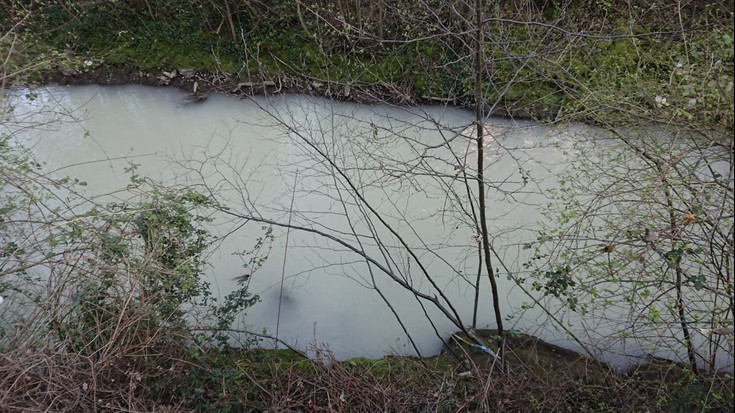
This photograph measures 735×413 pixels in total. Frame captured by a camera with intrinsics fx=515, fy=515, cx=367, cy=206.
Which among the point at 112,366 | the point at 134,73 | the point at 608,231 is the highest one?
the point at 134,73

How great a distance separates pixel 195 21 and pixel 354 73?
232cm

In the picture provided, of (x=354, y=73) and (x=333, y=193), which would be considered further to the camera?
(x=354, y=73)

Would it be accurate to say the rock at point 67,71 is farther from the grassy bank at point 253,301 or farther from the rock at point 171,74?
the grassy bank at point 253,301

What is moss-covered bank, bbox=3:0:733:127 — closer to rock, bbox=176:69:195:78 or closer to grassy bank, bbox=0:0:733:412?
rock, bbox=176:69:195:78

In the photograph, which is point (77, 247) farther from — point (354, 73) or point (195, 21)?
point (195, 21)

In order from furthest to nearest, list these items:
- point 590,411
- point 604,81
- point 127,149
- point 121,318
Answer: point 127,149 → point 604,81 → point 590,411 → point 121,318

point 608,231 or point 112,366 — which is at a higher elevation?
point 608,231

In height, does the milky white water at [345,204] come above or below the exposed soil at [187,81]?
below

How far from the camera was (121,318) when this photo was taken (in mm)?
2654

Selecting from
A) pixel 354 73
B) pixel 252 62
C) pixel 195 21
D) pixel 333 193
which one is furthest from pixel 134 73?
pixel 333 193

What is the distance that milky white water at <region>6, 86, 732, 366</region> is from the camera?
3830mm

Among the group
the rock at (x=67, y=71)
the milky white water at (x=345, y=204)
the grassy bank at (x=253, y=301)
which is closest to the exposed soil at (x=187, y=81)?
the rock at (x=67, y=71)

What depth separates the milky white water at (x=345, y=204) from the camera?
3830mm

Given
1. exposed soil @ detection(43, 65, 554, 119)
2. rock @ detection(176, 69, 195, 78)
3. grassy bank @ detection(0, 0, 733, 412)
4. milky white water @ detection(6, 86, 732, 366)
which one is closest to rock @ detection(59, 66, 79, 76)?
exposed soil @ detection(43, 65, 554, 119)
